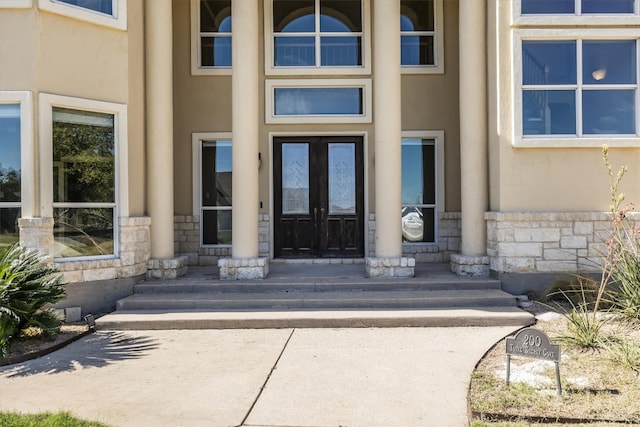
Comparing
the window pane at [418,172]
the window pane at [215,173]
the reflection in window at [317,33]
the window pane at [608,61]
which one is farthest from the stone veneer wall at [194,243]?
the window pane at [608,61]

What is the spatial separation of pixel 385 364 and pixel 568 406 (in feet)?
6.01

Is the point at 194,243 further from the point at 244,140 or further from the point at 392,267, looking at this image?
the point at 392,267

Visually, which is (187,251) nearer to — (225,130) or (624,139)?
(225,130)

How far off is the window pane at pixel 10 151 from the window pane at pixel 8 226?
17 cm

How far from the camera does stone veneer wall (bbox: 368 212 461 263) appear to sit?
33.9 ft

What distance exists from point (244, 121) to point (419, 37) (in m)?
4.40

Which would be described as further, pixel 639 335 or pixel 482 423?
pixel 639 335

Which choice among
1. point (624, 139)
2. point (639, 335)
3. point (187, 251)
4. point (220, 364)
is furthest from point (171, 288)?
point (624, 139)

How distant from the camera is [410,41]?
10.4m

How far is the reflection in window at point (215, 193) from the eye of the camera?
34.0 feet

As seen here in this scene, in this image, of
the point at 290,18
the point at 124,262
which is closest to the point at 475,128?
the point at 290,18

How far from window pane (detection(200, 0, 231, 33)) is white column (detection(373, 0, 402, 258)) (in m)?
3.47

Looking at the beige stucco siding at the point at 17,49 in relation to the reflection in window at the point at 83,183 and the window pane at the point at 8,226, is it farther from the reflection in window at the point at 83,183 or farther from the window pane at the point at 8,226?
the window pane at the point at 8,226

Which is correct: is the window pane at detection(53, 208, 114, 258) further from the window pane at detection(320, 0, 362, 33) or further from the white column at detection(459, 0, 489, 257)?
the white column at detection(459, 0, 489, 257)
